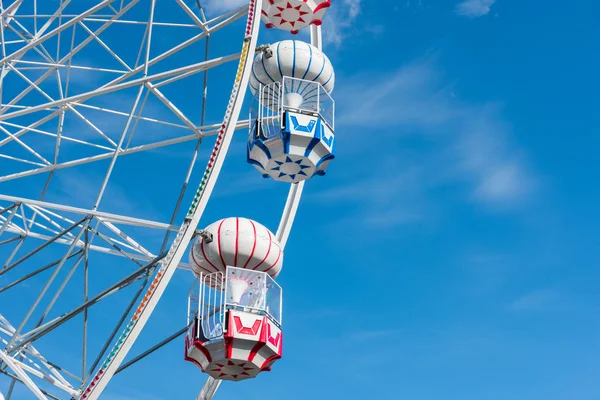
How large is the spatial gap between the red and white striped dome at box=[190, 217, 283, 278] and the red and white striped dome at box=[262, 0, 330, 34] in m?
6.72

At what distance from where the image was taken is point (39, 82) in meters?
25.4

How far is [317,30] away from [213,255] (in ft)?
25.6

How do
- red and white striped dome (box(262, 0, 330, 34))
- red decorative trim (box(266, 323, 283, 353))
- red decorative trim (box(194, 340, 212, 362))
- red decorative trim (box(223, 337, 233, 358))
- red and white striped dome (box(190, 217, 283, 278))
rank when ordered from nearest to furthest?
red decorative trim (box(223, 337, 233, 358)), red decorative trim (box(194, 340, 212, 362)), red decorative trim (box(266, 323, 283, 353)), red and white striped dome (box(190, 217, 283, 278)), red and white striped dome (box(262, 0, 330, 34))

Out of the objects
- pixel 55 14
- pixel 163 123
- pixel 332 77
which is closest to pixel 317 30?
pixel 332 77

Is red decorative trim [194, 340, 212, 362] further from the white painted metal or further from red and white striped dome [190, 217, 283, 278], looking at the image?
the white painted metal

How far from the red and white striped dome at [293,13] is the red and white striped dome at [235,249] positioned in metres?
6.72

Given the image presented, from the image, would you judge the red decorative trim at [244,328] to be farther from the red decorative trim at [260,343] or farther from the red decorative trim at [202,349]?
the red decorative trim at [202,349]

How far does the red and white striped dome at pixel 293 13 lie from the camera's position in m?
25.3

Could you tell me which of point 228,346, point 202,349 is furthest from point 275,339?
point 202,349

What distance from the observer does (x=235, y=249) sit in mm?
20531

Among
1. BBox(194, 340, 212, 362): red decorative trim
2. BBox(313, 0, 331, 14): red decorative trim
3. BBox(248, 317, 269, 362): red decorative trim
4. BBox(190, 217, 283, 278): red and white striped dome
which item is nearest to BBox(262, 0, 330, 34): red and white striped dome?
BBox(313, 0, 331, 14): red decorative trim

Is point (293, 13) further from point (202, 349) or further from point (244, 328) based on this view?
point (202, 349)

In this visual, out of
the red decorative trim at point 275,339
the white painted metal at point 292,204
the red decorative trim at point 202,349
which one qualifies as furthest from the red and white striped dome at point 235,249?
the white painted metal at point 292,204

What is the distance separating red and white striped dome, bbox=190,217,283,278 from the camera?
2055cm
